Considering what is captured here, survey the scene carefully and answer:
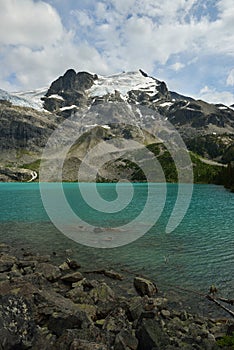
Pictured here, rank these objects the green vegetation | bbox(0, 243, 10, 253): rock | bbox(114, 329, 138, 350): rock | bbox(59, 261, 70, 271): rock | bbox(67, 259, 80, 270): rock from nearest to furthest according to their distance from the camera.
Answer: bbox(114, 329, 138, 350): rock → the green vegetation → bbox(59, 261, 70, 271): rock → bbox(67, 259, 80, 270): rock → bbox(0, 243, 10, 253): rock

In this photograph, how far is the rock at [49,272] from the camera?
2820 centimetres

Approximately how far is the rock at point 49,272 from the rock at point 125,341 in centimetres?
1397

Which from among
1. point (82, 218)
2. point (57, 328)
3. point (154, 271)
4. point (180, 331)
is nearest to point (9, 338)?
point (57, 328)

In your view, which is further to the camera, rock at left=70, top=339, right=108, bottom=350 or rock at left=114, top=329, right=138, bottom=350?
rock at left=114, top=329, right=138, bottom=350

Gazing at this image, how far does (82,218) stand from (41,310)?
50.1m

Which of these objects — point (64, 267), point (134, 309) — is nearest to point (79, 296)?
point (134, 309)

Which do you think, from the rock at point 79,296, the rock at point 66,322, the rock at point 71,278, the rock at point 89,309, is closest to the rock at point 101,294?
the rock at point 79,296

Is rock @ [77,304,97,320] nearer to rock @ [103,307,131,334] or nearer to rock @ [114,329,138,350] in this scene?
rock @ [103,307,131,334]

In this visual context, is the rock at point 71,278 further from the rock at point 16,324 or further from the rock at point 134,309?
the rock at point 16,324

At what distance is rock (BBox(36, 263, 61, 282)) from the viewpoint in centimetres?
2820

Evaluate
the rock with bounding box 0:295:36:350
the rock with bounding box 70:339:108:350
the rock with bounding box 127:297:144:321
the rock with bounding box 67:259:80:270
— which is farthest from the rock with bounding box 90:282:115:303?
the rock with bounding box 70:339:108:350

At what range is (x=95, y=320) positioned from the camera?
19.2 metres

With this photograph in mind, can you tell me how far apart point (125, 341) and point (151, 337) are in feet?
4.37

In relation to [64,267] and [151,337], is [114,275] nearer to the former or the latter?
[64,267]
